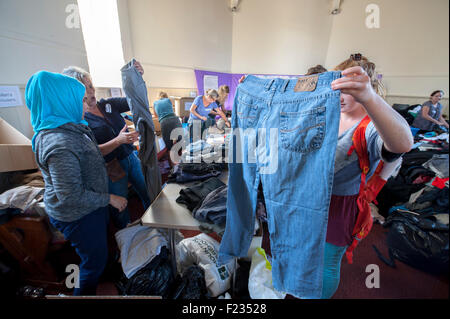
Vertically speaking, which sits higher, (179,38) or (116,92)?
(179,38)

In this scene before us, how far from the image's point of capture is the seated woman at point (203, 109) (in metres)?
2.55

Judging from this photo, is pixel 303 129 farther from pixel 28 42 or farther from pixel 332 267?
pixel 28 42

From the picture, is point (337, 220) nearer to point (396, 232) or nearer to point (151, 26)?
point (396, 232)

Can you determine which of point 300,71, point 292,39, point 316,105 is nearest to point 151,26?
point 292,39

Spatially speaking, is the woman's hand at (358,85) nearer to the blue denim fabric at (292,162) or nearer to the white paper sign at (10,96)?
the blue denim fabric at (292,162)

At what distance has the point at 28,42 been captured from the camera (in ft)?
4.85

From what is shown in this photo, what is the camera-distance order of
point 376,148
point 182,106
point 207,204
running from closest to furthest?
point 376,148, point 207,204, point 182,106

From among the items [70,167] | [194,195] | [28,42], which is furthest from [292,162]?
[28,42]

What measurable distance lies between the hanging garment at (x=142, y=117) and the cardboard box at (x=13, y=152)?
32.0 inches

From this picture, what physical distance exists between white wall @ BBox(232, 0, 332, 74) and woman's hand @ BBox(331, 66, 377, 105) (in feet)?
2.65

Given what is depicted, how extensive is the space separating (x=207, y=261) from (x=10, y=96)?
6.70 ft

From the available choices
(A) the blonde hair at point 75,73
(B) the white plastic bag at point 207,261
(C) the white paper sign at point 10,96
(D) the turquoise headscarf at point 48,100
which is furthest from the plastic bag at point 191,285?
(C) the white paper sign at point 10,96

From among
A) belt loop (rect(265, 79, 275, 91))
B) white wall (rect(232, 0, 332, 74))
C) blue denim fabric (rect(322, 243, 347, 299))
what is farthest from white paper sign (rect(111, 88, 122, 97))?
blue denim fabric (rect(322, 243, 347, 299))

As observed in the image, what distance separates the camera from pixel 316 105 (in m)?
0.52
